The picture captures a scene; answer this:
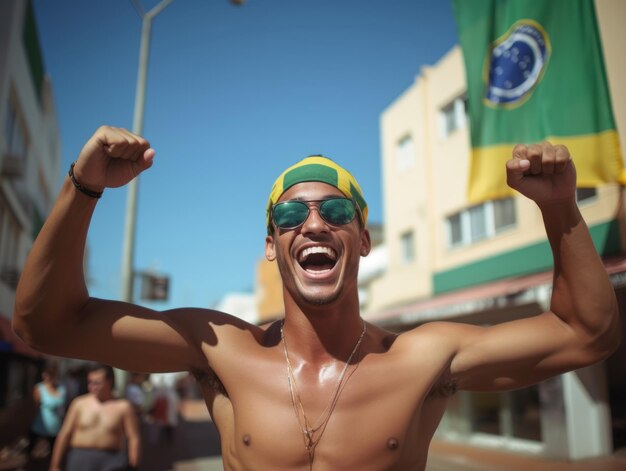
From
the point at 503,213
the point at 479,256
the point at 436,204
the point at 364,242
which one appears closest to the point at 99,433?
the point at 364,242

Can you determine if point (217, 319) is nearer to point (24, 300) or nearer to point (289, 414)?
point (289, 414)

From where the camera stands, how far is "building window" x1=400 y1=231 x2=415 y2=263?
47.5 feet

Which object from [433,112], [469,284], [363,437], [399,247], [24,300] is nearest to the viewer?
[24,300]

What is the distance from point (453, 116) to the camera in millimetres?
13289

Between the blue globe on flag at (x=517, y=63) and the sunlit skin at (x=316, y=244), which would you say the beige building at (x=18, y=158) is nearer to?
the blue globe on flag at (x=517, y=63)

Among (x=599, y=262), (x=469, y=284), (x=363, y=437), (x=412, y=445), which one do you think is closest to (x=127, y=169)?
(x=363, y=437)

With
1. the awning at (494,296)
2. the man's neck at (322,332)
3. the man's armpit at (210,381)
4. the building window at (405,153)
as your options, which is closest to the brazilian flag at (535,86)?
the awning at (494,296)

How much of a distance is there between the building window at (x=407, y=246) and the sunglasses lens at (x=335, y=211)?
12510mm

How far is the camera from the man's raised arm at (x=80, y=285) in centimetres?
172

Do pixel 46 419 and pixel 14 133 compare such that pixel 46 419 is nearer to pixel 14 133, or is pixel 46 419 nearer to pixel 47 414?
pixel 47 414

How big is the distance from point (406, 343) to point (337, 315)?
0.99ft

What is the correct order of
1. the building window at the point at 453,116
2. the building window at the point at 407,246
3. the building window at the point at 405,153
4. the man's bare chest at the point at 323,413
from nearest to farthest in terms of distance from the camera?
the man's bare chest at the point at 323,413 < the building window at the point at 453,116 < the building window at the point at 407,246 < the building window at the point at 405,153

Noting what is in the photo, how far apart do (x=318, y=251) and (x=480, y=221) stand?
1044 cm

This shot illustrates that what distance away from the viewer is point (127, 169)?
1.80m
